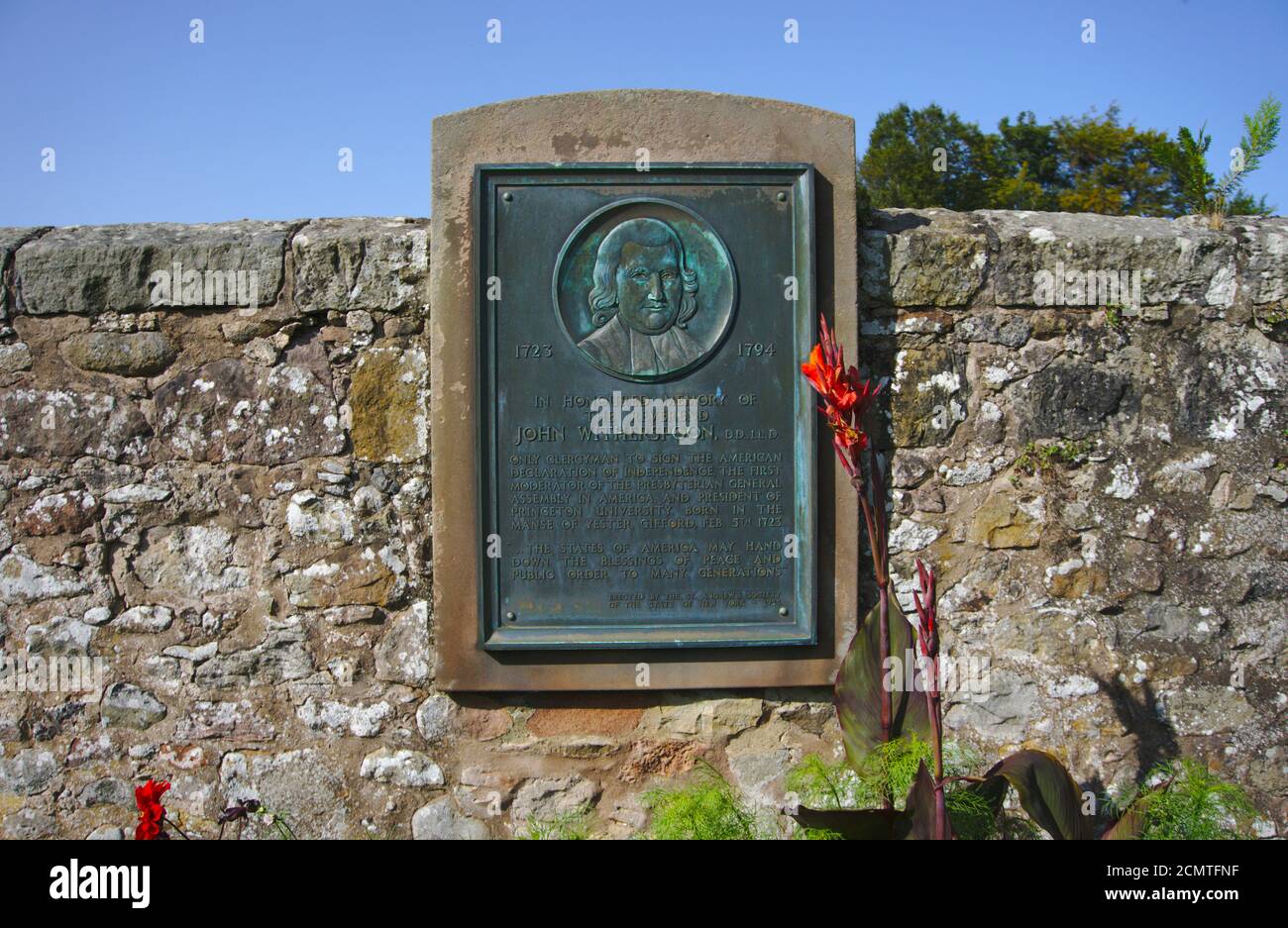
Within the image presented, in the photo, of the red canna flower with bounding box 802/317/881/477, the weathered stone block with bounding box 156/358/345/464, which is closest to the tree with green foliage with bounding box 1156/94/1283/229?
the red canna flower with bounding box 802/317/881/477

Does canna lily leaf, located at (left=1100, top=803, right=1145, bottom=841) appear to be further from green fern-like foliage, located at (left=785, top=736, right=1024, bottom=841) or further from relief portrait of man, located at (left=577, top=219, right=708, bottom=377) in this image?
relief portrait of man, located at (left=577, top=219, right=708, bottom=377)

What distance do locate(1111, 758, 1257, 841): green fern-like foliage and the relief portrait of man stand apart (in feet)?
6.60

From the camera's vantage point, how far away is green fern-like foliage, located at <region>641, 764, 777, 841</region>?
2953mm

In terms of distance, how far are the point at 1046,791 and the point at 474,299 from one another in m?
2.30

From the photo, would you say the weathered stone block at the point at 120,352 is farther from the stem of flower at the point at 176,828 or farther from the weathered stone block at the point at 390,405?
the stem of flower at the point at 176,828

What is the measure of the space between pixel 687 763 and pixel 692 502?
861 millimetres

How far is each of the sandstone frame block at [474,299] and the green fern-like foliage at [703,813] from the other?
33 centimetres

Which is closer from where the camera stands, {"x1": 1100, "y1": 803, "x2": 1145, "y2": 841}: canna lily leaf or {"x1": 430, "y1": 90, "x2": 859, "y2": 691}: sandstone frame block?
{"x1": 1100, "y1": 803, "x2": 1145, "y2": 841}: canna lily leaf

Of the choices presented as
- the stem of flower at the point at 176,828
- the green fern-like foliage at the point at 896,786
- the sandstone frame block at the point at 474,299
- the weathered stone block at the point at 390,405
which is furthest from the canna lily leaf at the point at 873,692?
the stem of flower at the point at 176,828

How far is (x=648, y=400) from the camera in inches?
125

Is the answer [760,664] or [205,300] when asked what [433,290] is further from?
[760,664]

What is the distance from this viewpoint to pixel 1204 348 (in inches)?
129

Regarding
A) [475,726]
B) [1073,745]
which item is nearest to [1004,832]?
[1073,745]
